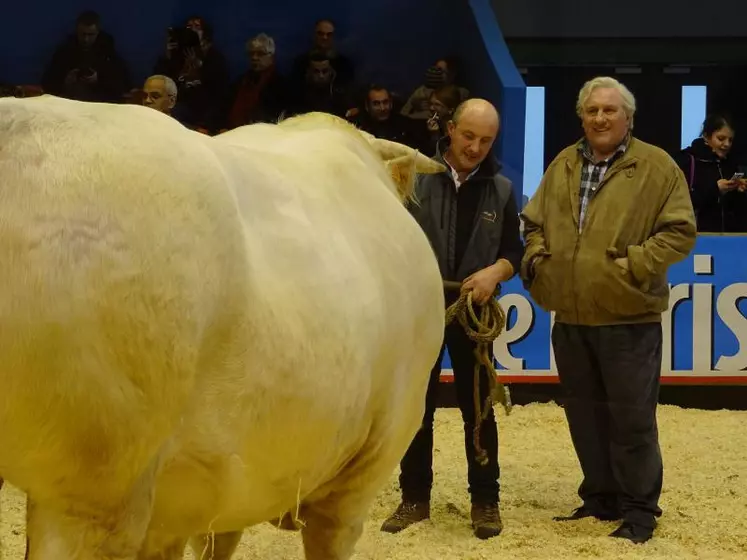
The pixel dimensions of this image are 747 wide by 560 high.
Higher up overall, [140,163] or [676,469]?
[140,163]

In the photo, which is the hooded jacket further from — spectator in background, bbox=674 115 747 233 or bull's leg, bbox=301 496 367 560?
bull's leg, bbox=301 496 367 560

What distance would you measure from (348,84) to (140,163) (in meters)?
5.61

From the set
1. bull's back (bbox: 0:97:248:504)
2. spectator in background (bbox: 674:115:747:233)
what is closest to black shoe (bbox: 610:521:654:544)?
bull's back (bbox: 0:97:248:504)

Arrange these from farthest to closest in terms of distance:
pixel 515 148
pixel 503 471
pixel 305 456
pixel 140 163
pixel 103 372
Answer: pixel 515 148 → pixel 503 471 → pixel 305 456 → pixel 140 163 → pixel 103 372

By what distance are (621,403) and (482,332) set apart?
662mm

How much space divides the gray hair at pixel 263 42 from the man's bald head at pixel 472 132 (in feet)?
11.1

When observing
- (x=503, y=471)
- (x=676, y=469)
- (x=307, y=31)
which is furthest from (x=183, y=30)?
(x=676, y=469)

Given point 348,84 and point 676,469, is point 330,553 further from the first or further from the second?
point 348,84

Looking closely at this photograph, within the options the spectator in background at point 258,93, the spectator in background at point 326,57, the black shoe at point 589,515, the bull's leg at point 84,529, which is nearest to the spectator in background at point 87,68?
the spectator in background at point 258,93

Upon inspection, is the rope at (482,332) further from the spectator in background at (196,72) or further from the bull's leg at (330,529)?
the spectator in background at (196,72)

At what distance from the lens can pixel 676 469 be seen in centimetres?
539

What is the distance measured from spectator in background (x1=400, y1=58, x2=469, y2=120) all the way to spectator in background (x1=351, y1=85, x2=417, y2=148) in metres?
0.09

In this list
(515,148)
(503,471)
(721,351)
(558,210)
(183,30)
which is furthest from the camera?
(183,30)

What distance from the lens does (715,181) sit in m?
6.91
